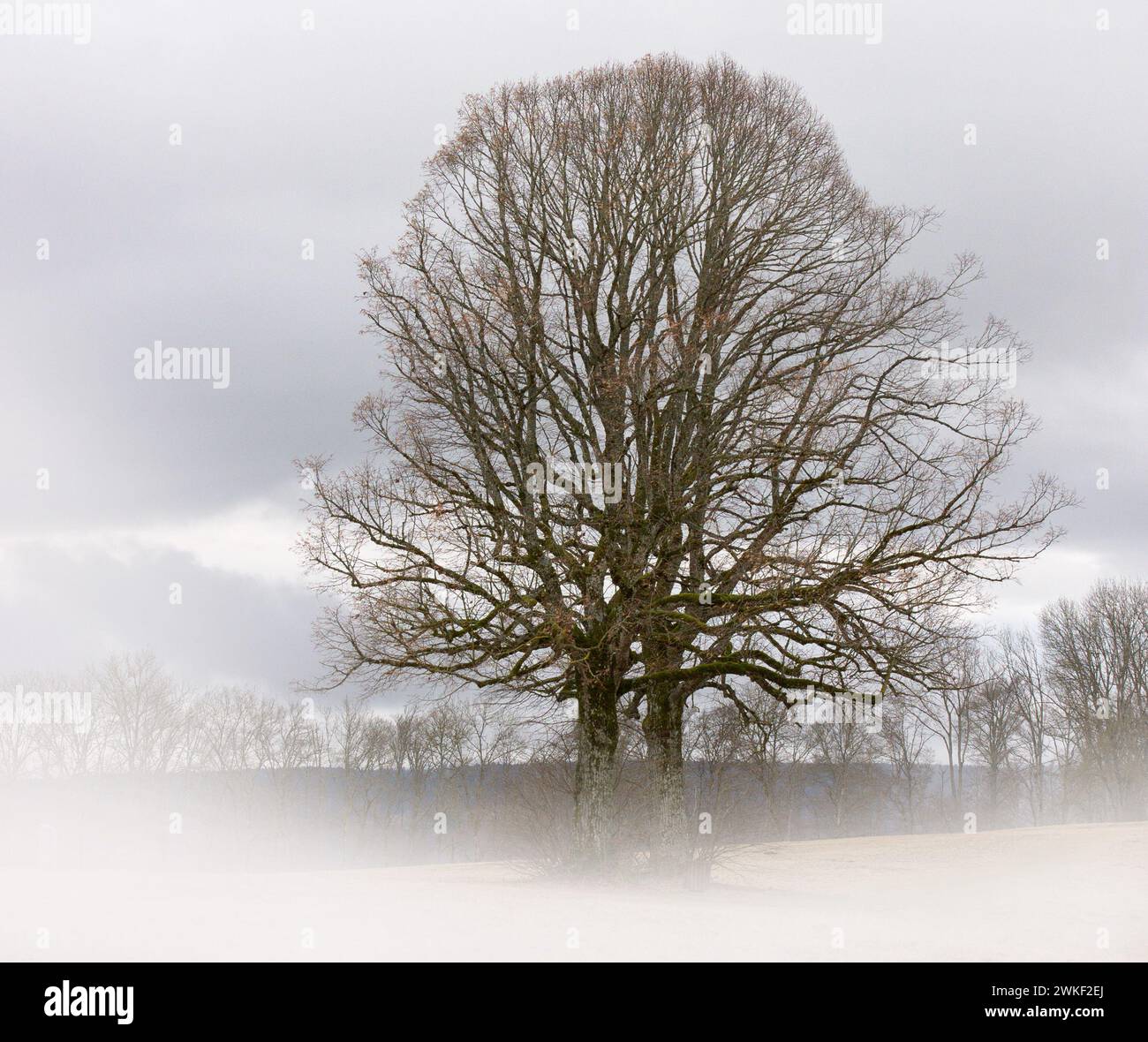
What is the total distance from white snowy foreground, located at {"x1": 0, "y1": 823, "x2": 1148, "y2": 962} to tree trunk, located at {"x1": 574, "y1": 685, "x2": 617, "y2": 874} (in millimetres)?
853

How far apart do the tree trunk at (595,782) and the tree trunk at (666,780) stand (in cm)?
117

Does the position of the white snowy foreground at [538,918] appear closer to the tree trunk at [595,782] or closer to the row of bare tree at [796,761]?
the tree trunk at [595,782]

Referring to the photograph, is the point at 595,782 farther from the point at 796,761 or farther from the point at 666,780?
the point at 796,761

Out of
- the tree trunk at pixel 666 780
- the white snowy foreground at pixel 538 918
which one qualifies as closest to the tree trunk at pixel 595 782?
the white snowy foreground at pixel 538 918

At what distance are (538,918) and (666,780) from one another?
629 centimetres

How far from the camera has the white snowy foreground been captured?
13453 mm

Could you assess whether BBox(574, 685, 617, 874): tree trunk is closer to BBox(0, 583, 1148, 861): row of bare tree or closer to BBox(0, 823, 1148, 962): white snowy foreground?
BBox(0, 823, 1148, 962): white snowy foreground

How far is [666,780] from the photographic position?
69.2 feet

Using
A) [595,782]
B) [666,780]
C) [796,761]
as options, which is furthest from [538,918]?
[796,761]

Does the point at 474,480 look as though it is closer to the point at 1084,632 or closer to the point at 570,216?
the point at 570,216

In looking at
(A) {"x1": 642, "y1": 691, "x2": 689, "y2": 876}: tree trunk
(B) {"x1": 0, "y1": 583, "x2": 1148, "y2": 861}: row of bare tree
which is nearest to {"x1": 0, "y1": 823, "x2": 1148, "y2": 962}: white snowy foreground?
(A) {"x1": 642, "y1": 691, "x2": 689, "y2": 876}: tree trunk

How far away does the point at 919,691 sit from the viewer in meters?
20.7
